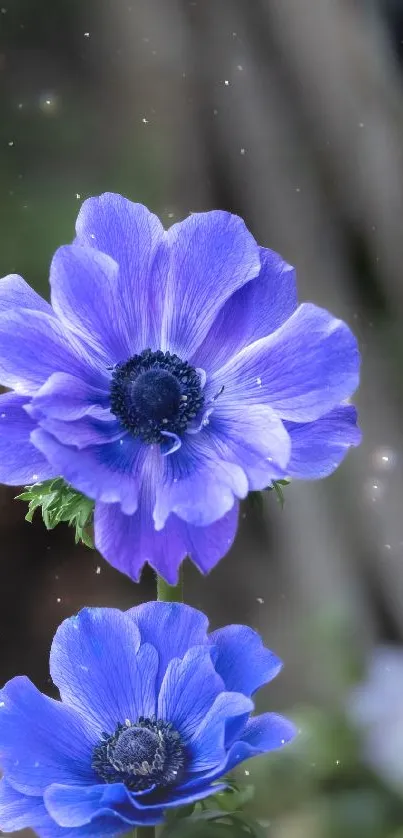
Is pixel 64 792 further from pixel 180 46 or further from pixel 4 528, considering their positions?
pixel 180 46

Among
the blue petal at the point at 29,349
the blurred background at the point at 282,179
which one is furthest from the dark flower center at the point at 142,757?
the blurred background at the point at 282,179

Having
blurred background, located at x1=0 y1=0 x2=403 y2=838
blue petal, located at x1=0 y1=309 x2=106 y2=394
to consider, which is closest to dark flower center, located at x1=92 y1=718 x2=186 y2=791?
blue petal, located at x1=0 y1=309 x2=106 y2=394

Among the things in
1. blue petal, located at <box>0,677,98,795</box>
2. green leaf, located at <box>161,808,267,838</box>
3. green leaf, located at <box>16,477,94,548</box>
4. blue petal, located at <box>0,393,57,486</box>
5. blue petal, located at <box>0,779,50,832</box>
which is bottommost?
blue petal, located at <box>0,779,50,832</box>

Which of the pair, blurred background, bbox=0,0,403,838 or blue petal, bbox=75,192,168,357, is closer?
blue petal, bbox=75,192,168,357

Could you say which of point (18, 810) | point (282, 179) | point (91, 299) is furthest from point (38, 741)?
point (282, 179)

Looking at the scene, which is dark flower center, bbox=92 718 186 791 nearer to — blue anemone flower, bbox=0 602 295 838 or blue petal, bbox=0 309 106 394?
blue anemone flower, bbox=0 602 295 838

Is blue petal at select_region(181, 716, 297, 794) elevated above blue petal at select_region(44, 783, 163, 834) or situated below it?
above
